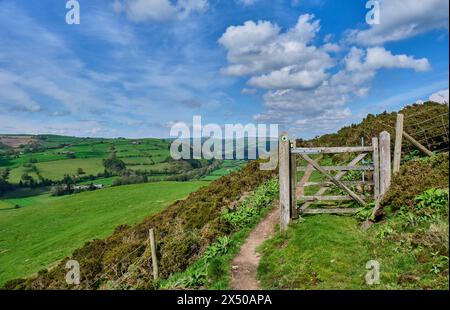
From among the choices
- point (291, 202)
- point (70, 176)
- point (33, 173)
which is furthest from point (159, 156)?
point (291, 202)

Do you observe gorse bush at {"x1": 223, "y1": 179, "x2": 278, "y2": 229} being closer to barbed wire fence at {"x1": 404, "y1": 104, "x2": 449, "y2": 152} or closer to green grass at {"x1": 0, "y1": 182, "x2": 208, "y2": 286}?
barbed wire fence at {"x1": 404, "y1": 104, "x2": 449, "y2": 152}

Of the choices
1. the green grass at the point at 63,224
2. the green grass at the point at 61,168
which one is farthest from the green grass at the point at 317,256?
the green grass at the point at 61,168

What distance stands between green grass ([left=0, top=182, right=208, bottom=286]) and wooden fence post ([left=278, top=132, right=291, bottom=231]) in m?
21.3

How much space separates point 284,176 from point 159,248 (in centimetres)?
565

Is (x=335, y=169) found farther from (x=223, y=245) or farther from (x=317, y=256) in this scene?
(x=223, y=245)

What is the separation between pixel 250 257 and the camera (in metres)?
10.1

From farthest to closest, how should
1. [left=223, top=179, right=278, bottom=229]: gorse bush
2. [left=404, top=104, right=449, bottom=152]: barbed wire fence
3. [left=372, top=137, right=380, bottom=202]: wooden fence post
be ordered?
[left=404, top=104, right=449, bottom=152]: barbed wire fence < [left=223, top=179, right=278, bottom=229]: gorse bush < [left=372, top=137, right=380, bottom=202]: wooden fence post

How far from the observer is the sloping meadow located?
11.2 m

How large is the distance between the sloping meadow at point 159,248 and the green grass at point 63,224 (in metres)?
7.65

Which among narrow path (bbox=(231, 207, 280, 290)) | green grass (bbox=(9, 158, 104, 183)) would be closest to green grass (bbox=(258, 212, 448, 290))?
narrow path (bbox=(231, 207, 280, 290))

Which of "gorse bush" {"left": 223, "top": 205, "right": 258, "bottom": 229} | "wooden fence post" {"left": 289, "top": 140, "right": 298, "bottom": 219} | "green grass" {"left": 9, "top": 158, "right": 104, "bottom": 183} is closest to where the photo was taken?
"wooden fence post" {"left": 289, "top": 140, "right": 298, "bottom": 219}

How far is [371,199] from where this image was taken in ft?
37.0

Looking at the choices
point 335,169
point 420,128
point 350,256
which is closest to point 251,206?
point 335,169

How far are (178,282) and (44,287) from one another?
454 inches
